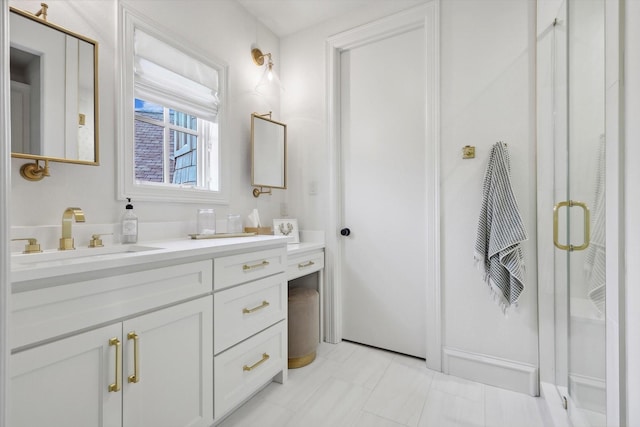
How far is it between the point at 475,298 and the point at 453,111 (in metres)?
1.20

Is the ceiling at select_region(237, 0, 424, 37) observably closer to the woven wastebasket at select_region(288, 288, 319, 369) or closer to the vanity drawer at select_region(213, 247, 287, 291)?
the vanity drawer at select_region(213, 247, 287, 291)

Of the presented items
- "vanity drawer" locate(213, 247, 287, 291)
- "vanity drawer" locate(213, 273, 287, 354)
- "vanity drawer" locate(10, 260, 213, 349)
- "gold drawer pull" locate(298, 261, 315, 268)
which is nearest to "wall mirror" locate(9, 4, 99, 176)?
"vanity drawer" locate(10, 260, 213, 349)

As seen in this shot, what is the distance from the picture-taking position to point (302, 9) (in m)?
2.35

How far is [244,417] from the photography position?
1557 mm

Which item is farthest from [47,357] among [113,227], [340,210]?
[340,210]

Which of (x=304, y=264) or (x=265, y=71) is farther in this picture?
(x=265, y=71)

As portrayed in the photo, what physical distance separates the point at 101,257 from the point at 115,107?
870mm

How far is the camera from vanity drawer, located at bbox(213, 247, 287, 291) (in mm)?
1436

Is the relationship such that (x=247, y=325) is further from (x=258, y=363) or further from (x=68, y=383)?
(x=68, y=383)

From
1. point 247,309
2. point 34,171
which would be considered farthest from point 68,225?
point 247,309

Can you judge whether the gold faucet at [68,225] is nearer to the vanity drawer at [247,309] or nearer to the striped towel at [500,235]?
the vanity drawer at [247,309]

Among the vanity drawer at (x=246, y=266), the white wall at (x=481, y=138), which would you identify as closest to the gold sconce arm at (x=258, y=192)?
the vanity drawer at (x=246, y=266)

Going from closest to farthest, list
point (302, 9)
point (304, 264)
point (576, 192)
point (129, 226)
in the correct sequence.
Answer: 1. point (576, 192)
2. point (129, 226)
3. point (304, 264)
4. point (302, 9)
